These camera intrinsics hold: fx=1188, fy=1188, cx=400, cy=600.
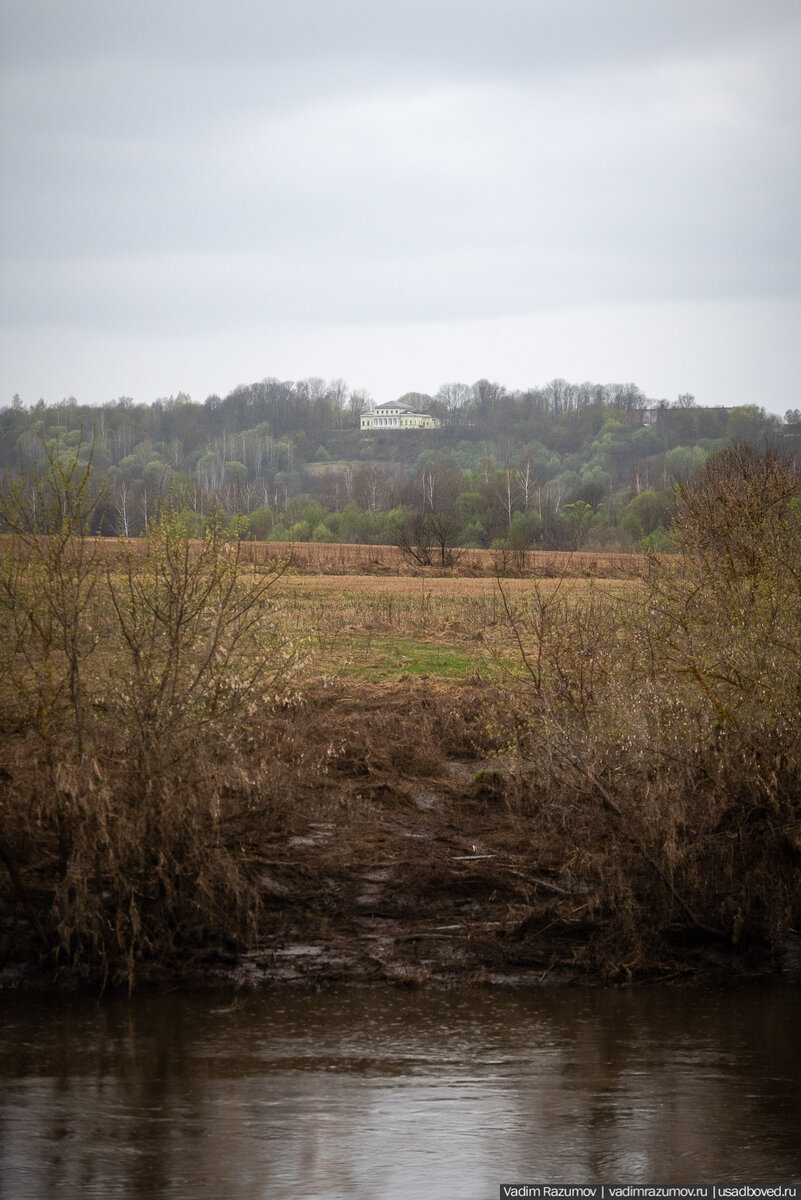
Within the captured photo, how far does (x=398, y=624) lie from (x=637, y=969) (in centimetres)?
1739

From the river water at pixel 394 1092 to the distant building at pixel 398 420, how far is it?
16007cm

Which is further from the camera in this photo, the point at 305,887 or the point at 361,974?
the point at 305,887

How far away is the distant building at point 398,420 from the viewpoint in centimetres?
17150

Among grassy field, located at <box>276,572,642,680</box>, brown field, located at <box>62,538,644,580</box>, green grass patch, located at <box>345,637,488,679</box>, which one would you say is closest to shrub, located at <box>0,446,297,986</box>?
grassy field, located at <box>276,572,642,680</box>

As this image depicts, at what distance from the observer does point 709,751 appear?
14484mm

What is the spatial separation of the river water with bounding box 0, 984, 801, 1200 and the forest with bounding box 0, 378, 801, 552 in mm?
48875

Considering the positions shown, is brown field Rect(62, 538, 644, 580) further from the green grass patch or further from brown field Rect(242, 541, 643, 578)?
the green grass patch

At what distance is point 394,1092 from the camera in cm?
1077

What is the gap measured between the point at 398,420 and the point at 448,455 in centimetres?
2474

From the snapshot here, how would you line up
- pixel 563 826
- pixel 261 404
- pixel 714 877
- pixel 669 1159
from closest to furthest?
pixel 669 1159 < pixel 714 877 < pixel 563 826 < pixel 261 404

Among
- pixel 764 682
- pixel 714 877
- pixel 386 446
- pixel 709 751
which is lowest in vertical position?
pixel 714 877

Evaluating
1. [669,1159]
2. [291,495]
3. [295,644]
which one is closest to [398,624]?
[295,644]

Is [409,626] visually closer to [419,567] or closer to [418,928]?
[418,928]

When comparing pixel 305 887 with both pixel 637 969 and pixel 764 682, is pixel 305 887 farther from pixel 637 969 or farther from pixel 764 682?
pixel 764 682
